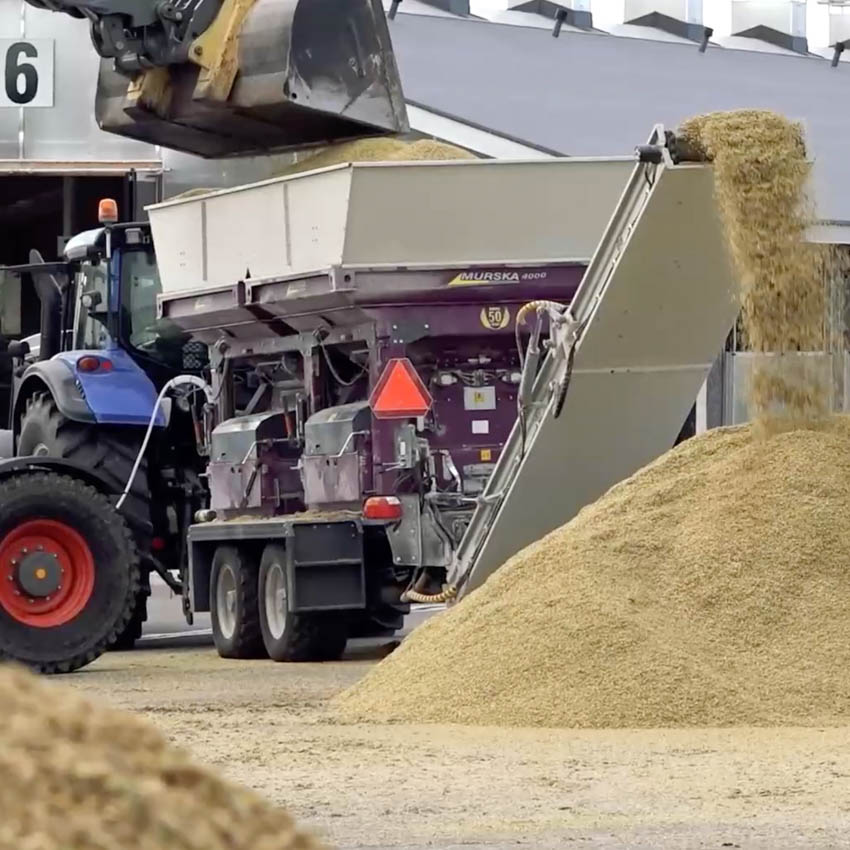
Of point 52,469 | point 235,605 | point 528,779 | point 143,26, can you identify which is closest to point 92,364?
point 52,469

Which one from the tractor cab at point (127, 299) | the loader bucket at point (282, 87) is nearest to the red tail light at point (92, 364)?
the tractor cab at point (127, 299)

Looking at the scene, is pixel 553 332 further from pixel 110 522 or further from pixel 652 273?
pixel 110 522

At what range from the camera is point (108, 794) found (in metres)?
1.90

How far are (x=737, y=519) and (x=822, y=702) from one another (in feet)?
3.81

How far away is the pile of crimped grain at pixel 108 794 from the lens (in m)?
1.87

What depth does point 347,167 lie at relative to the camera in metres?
11.3

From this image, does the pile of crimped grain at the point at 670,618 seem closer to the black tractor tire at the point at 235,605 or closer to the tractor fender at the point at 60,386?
the black tractor tire at the point at 235,605

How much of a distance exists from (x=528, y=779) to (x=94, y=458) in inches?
267

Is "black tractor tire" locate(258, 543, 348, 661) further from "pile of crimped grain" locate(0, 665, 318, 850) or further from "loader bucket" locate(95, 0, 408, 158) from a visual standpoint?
"pile of crimped grain" locate(0, 665, 318, 850)

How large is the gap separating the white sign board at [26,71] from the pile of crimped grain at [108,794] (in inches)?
898

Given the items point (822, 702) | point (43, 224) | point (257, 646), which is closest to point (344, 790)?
point (822, 702)

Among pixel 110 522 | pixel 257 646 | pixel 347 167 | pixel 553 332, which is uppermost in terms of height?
pixel 347 167

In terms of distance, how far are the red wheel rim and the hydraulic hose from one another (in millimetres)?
1066

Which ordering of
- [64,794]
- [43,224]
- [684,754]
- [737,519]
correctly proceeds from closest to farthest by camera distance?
[64,794] < [684,754] < [737,519] < [43,224]
